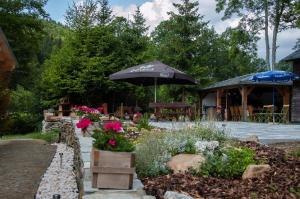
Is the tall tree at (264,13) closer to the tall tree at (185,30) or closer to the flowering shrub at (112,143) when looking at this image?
the tall tree at (185,30)

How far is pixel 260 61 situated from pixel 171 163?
5528 cm

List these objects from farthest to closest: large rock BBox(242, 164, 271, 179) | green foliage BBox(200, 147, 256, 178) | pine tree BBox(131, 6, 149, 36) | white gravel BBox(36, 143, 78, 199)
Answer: pine tree BBox(131, 6, 149, 36)
white gravel BBox(36, 143, 78, 199)
green foliage BBox(200, 147, 256, 178)
large rock BBox(242, 164, 271, 179)

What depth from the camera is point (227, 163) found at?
477 centimetres

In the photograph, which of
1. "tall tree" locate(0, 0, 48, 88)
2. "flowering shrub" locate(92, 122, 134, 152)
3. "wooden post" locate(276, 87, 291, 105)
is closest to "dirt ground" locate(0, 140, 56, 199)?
"flowering shrub" locate(92, 122, 134, 152)

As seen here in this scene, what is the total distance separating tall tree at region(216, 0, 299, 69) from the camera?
2934 centimetres

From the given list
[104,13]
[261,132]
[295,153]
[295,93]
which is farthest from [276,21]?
[295,153]

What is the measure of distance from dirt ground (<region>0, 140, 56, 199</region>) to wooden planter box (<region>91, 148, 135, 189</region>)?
2.64 metres

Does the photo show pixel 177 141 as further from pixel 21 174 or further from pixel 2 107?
pixel 2 107

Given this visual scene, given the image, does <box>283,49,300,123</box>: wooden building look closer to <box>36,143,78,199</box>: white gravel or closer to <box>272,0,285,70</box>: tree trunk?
<box>272,0,285,70</box>: tree trunk

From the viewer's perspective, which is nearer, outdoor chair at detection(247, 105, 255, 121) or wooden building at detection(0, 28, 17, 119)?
wooden building at detection(0, 28, 17, 119)

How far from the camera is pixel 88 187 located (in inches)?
151

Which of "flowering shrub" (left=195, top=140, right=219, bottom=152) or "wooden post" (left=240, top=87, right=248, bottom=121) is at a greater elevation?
"wooden post" (left=240, top=87, right=248, bottom=121)

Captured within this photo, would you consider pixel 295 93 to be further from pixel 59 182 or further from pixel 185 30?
pixel 59 182

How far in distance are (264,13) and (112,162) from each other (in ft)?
91.5
